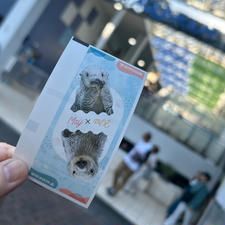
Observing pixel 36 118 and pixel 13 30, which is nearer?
pixel 36 118

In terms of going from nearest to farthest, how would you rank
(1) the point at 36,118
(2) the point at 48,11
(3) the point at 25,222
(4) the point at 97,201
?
(1) the point at 36,118
(3) the point at 25,222
(4) the point at 97,201
(2) the point at 48,11

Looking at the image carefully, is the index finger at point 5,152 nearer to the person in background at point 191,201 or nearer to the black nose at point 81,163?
the black nose at point 81,163

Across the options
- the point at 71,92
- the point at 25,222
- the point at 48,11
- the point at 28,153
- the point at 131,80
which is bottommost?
the point at 25,222

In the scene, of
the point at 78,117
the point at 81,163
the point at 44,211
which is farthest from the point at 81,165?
the point at 44,211

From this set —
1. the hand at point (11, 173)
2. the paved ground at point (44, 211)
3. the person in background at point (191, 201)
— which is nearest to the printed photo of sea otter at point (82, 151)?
the hand at point (11, 173)

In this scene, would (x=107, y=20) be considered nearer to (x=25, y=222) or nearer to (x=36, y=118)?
(x=25, y=222)

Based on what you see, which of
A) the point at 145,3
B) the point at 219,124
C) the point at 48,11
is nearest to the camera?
the point at 145,3

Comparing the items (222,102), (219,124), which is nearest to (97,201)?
(219,124)

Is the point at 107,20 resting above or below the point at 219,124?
above
